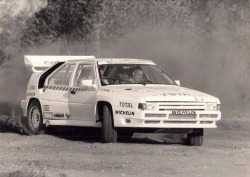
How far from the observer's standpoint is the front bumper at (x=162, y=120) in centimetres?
1405

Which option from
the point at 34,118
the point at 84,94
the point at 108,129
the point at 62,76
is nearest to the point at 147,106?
the point at 108,129

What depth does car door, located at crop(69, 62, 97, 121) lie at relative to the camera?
15167mm

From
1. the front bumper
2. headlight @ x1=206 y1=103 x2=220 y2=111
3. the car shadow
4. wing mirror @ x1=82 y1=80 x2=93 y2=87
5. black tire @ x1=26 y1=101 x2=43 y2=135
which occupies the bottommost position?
the car shadow

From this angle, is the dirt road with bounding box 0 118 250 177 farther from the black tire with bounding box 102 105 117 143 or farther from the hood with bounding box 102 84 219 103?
the hood with bounding box 102 84 219 103

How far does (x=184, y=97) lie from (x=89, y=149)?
70.4 inches

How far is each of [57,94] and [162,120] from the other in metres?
2.79

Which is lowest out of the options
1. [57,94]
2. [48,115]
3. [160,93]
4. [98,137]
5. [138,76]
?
[98,137]

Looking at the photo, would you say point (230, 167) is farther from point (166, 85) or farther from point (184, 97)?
point (166, 85)

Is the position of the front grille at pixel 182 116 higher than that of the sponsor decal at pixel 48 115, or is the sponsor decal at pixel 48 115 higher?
the front grille at pixel 182 116

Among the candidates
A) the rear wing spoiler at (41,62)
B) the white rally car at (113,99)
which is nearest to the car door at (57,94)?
the white rally car at (113,99)

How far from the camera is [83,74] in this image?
1594 centimetres

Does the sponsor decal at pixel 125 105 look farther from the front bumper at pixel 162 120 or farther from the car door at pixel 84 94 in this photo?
the car door at pixel 84 94

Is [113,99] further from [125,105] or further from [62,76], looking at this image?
[62,76]

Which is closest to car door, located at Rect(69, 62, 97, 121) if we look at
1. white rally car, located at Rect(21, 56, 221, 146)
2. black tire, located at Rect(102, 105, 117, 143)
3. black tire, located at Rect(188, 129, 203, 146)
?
white rally car, located at Rect(21, 56, 221, 146)
